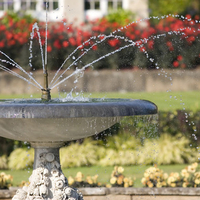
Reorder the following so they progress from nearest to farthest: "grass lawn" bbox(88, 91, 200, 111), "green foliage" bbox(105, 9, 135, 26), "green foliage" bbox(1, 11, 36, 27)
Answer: "grass lawn" bbox(88, 91, 200, 111) → "green foliage" bbox(1, 11, 36, 27) → "green foliage" bbox(105, 9, 135, 26)

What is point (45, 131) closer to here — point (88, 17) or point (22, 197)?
point (22, 197)

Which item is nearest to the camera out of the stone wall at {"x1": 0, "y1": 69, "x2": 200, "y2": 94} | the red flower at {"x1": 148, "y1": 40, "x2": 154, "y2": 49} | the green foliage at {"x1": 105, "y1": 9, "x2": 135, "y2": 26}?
the stone wall at {"x1": 0, "y1": 69, "x2": 200, "y2": 94}

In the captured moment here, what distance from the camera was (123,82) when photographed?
9.42m

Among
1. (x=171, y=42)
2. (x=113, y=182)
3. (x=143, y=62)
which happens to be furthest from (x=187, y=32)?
(x=113, y=182)

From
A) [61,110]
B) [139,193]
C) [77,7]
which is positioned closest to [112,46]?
[77,7]

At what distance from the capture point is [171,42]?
9961 mm

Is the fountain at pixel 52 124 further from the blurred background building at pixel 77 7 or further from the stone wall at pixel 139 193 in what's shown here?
the blurred background building at pixel 77 7

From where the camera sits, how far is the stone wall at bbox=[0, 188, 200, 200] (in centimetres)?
426

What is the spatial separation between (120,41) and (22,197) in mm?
6730

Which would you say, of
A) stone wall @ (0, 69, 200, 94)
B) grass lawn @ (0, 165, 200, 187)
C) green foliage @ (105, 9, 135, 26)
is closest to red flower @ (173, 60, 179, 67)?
stone wall @ (0, 69, 200, 94)

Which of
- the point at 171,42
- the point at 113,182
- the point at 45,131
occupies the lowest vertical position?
the point at 113,182

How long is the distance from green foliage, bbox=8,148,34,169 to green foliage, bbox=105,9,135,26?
691cm

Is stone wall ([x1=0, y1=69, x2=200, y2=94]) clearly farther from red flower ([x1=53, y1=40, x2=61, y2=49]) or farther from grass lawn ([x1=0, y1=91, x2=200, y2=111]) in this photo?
red flower ([x1=53, y1=40, x2=61, y2=49])

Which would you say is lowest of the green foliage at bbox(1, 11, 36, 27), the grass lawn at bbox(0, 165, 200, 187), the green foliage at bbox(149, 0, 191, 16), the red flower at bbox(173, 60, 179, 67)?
the grass lawn at bbox(0, 165, 200, 187)
